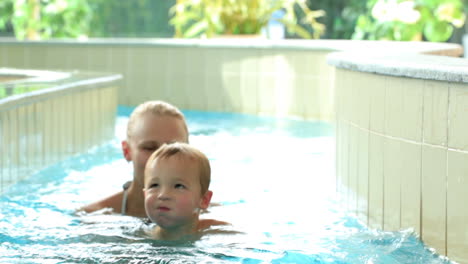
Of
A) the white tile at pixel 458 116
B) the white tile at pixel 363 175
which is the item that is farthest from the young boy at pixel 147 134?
the white tile at pixel 458 116

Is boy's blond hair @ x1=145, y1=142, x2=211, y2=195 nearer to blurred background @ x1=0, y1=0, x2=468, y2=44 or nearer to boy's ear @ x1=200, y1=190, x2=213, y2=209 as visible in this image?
boy's ear @ x1=200, y1=190, x2=213, y2=209

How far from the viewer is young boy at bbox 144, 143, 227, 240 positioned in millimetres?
2959

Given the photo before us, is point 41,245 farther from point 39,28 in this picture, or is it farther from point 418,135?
point 39,28

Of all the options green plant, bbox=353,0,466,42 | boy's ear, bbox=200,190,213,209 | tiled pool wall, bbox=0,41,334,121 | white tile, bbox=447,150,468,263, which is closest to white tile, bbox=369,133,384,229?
white tile, bbox=447,150,468,263

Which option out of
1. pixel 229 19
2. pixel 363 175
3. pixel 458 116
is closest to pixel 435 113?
pixel 458 116

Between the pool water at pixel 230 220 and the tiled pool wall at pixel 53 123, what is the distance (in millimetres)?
106

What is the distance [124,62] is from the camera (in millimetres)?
9406

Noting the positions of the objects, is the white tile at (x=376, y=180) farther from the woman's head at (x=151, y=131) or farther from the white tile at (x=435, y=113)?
the woman's head at (x=151, y=131)

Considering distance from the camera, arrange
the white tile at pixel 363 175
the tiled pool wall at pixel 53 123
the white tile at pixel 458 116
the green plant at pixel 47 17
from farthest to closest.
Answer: the green plant at pixel 47 17, the tiled pool wall at pixel 53 123, the white tile at pixel 363 175, the white tile at pixel 458 116

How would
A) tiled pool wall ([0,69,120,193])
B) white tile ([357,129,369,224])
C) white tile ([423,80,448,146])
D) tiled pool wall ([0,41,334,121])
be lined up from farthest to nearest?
1. tiled pool wall ([0,41,334,121])
2. tiled pool wall ([0,69,120,193])
3. white tile ([357,129,369,224])
4. white tile ([423,80,448,146])

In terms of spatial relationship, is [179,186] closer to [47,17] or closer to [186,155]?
[186,155]

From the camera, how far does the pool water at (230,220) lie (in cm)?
314

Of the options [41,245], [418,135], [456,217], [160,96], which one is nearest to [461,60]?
[418,135]

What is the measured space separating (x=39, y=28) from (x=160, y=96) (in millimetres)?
4231
